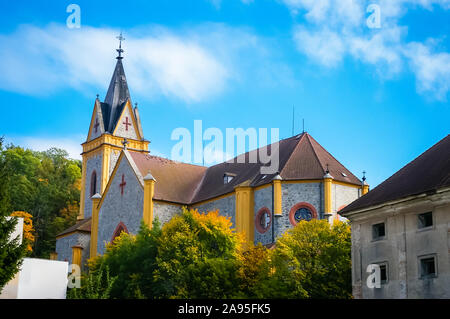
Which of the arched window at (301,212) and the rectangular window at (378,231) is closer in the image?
the rectangular window at (378,231)

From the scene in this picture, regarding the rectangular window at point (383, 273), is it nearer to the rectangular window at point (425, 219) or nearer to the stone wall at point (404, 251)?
the stone wall at point (404, 251)

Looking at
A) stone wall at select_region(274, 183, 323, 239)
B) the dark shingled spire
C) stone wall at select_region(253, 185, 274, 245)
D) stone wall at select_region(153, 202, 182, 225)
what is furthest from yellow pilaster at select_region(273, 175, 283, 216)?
the dark shingled spire

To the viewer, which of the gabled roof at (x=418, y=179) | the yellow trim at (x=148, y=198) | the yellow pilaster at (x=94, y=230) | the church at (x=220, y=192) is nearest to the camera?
the gabled roof at (x=418, y=179)

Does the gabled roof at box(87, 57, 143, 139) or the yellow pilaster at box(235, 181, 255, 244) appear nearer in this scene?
the yellow pilaster at box(235, 181, 255, 244)

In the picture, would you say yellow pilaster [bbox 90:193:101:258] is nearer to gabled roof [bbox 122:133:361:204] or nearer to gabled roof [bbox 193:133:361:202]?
gabled roof [bbox 122:133:361:204]

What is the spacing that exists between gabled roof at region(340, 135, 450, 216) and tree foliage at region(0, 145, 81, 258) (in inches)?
1835

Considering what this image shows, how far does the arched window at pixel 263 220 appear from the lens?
49531mm

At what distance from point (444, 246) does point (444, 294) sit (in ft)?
6.98

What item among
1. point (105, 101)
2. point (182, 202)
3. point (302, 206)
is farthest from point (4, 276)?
point (105, 101)

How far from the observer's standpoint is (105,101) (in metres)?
79.4

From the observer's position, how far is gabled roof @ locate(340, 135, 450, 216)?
110 feet

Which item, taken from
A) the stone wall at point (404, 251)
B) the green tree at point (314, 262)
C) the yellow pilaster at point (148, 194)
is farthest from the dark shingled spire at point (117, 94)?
the stone wall at point (404, 251)
